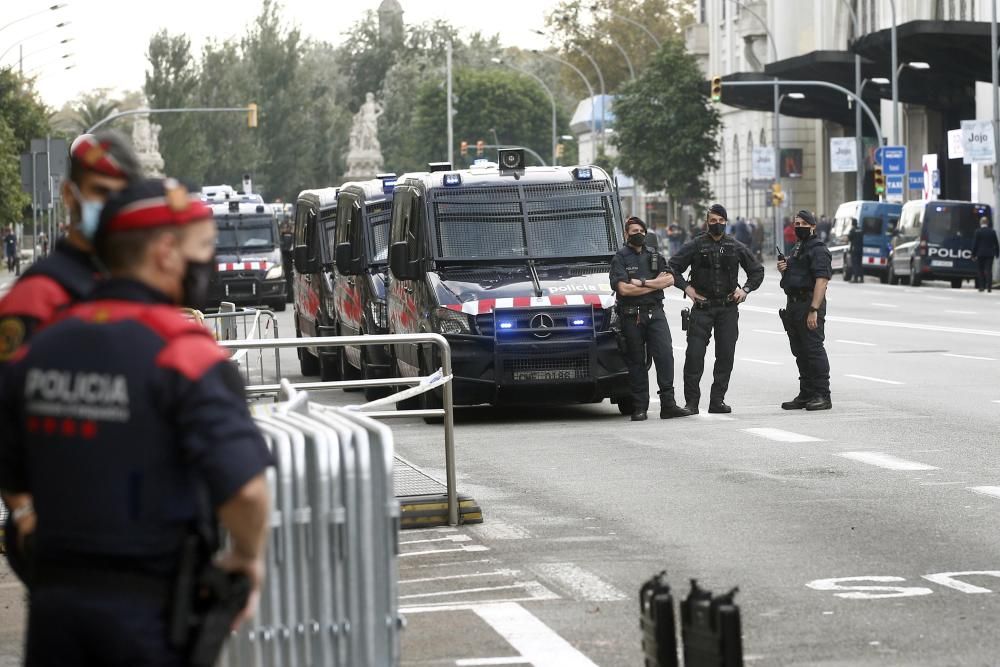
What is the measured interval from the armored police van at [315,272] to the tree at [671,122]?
59.2 m

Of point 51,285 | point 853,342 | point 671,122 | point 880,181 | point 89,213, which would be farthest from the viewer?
point 671,122

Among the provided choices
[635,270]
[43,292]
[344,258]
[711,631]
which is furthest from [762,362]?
[43,292]

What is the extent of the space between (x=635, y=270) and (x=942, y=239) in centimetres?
3412

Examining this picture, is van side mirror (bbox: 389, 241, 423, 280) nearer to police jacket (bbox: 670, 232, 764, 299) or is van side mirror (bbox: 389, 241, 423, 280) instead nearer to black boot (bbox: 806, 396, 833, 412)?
police jacket (bbox: 670, 232, 764, 299)

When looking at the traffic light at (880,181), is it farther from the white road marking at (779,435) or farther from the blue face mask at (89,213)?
the blue face mask at (89,213)

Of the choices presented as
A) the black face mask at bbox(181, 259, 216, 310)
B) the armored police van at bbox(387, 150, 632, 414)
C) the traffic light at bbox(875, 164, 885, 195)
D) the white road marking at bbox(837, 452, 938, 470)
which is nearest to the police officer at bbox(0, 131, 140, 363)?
the black face mask at bbox(181, 259, 216, 310)

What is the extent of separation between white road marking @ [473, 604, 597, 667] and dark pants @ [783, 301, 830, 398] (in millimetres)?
9717

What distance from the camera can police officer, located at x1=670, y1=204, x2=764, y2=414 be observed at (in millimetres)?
17500

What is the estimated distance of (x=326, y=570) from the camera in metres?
5.46

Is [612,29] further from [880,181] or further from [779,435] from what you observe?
[779,435]

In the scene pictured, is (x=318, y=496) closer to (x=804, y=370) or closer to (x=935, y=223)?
(x=804, y=370)

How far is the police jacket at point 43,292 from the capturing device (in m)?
4.95

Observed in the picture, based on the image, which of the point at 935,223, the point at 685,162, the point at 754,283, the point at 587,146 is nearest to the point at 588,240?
the point at 754,283

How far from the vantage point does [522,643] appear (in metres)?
7.48
